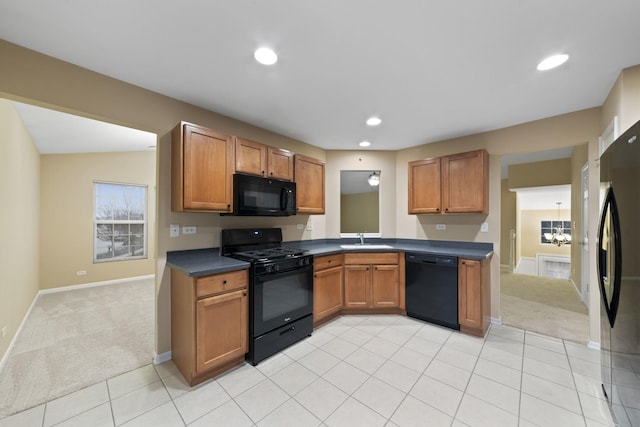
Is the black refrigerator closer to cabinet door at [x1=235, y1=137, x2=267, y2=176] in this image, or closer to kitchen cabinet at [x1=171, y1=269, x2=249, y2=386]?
kitchen cabinet at [x1=171, y1=269, x2=249, y2=386]

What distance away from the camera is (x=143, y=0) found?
1315 millimetres

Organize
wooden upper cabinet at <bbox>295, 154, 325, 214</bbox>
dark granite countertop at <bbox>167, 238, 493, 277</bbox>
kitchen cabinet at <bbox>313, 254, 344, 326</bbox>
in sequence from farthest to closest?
wooden upper cabinet at <bbox>295, 154, 325, 214</bbox>
kitchen cabinet at <bbox>313, 254, 344, 326</bbox>
dark granite countertop at <bbox>167, 238, 493, 277</bbox>

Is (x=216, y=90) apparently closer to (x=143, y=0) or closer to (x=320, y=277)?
(x=143, y=0)

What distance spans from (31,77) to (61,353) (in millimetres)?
2498

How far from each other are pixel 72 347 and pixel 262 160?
2.76 metres

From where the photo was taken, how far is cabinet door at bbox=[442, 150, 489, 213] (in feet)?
10.1

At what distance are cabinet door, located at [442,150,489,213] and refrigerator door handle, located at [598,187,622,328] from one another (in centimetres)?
138

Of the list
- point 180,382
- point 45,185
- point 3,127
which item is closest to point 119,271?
point 45,185

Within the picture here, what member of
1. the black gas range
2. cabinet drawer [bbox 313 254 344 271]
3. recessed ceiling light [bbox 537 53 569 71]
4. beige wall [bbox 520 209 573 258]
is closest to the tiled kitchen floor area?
the black gas range

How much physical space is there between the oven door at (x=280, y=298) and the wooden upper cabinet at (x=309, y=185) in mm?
885

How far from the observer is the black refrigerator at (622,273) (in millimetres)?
1331

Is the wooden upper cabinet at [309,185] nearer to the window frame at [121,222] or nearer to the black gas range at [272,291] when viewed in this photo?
the black gas range at [272,291]

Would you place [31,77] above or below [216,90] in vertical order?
below

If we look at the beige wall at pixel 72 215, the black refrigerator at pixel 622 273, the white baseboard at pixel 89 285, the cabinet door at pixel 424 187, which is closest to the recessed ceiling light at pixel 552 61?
the black refrigerator at pixel 622 273
